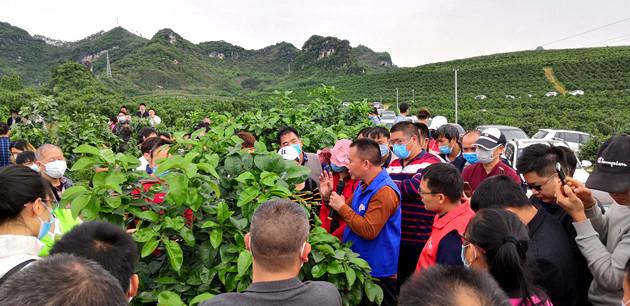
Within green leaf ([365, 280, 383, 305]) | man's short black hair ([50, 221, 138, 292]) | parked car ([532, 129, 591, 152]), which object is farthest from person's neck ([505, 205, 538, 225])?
parked car ([532, 129, 591, 152])

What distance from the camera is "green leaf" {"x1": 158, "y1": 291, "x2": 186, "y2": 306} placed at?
6.68ft

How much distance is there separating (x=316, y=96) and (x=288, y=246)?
572 cm

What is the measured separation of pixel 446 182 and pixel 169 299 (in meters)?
1.70

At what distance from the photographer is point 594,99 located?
114ft

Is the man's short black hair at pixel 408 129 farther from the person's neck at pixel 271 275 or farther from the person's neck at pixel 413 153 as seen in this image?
the person's neck at pixel 271 275

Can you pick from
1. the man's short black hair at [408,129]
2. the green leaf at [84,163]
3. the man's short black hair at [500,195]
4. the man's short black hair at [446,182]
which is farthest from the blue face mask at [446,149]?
the green leaf at [84,163]

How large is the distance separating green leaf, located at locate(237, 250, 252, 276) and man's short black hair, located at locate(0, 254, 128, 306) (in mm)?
884

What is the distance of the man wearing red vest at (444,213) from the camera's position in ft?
8.50

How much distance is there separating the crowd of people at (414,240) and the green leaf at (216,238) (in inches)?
10.3

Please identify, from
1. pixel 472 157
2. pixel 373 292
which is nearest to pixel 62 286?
pixel 373 292

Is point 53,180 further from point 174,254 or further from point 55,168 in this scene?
point 174,254

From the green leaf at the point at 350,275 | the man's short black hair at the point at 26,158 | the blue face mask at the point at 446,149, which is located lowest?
the green leaf at the point at 350,275

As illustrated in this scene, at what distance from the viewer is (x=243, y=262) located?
211 cm

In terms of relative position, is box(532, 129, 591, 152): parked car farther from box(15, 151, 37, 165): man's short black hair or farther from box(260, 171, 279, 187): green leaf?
box(260, 171, 279, 187): green leaf
